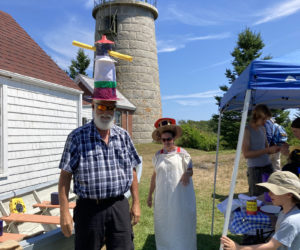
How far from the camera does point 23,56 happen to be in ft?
23.8

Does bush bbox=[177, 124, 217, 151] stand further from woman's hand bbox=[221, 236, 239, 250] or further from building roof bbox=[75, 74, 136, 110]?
woman's hand bbox=[221, 236, 239, 250]

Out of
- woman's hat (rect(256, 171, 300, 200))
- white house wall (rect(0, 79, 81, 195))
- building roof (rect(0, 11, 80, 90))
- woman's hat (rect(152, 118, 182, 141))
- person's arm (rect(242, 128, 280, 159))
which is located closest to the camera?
woman's hat (rect(256, 171, 300, 200))

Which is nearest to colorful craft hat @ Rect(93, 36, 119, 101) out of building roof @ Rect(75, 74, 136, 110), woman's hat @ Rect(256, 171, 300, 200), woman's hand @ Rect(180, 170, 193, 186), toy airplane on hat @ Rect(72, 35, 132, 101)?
toy airplane on hat @ Rect(72, 35, 132, 101)

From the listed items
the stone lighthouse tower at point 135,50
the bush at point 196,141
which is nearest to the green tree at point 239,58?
the bush at point 196,141

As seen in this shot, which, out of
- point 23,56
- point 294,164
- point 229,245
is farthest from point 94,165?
point 23,56

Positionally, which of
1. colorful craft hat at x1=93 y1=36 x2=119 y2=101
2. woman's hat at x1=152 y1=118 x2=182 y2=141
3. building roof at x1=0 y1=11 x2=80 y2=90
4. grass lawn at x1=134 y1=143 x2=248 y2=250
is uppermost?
building roof at x1=0 y1=11 x2=80 y2=90

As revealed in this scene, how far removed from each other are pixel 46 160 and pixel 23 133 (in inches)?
47.3

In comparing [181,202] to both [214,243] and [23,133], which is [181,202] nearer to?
[214,243]

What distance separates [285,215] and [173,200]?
1601mm

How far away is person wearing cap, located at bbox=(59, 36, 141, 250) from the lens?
102 inches

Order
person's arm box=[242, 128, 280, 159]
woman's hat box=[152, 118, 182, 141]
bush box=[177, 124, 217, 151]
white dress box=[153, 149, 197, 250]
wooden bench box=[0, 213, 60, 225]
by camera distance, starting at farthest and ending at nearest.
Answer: bush box=[177, 124, 217, 151]
wooden bench box=[0, 213, 60, 225]
person's arm box=[242, 128, 280, 159]
woman's hat box=[152, 118, 182, 141]
white dress box=[153, 149, 197, 250]

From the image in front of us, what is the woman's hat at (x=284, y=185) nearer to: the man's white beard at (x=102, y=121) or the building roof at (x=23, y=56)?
the man's white beard at (x=102, y=121)

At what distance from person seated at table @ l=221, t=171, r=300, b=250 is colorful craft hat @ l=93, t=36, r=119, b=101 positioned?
170cm

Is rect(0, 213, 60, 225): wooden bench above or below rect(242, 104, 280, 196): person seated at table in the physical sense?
below
